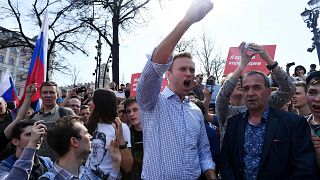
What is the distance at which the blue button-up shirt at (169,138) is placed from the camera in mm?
2508

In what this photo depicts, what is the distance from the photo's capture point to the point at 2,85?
8.21 meters

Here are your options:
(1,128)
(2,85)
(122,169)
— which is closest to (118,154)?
(122,169)

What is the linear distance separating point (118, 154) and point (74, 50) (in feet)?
A: 66.1

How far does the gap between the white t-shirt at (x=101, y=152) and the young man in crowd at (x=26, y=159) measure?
1.57 feet

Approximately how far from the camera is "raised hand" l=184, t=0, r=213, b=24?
1.99 meters

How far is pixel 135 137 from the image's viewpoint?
420 cm

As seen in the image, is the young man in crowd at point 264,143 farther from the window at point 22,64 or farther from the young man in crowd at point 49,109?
the window at point 22,64

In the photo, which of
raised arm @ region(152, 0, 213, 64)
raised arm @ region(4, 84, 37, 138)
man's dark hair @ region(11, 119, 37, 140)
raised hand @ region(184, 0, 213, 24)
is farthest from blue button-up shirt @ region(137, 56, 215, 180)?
raised arm @ region(4, 84, 37, 138)

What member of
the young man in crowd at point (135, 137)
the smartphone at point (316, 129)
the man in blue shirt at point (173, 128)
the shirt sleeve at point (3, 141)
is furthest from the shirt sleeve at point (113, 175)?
the smartphone at point (316, 129)

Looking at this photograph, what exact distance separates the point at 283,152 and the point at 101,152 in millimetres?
1755

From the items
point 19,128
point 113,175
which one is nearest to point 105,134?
point 113,175

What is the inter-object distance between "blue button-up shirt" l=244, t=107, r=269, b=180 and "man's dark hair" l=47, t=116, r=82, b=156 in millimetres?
1489

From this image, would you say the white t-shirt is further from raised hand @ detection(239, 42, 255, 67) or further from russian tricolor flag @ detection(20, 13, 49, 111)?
russian tricolor flag @ detection(20, 13, 49, 111)

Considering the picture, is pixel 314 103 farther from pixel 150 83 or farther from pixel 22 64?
pixel 22 64
